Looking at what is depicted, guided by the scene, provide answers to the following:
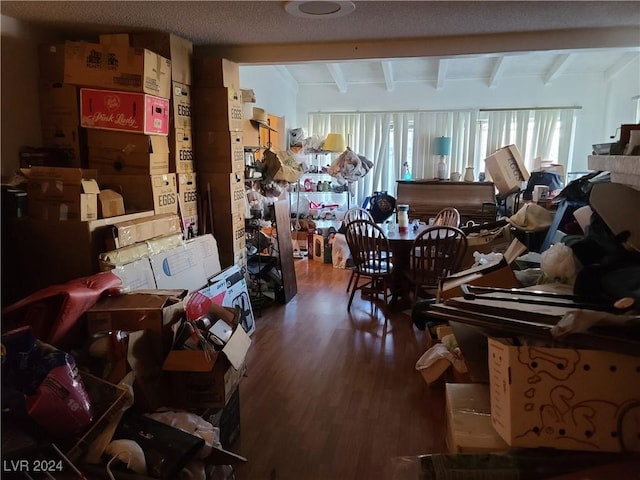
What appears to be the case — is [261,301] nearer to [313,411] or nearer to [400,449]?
[313,411]

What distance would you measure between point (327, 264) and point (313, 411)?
12.0 feet

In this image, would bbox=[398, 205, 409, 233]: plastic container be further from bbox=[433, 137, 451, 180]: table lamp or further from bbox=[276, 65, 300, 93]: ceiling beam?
bbox=[276, 65, 300, 93]: ceiling beam

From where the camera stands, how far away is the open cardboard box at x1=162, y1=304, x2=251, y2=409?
5.97 feet

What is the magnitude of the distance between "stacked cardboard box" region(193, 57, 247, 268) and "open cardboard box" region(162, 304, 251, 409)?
1744 mm

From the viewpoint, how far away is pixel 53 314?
74.5 inches

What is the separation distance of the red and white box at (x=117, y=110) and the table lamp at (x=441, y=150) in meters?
4.67

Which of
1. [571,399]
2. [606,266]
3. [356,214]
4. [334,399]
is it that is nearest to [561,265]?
[606,266]

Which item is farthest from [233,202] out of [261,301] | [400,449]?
[400,449]

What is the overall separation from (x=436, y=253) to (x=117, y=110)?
2.58 metres

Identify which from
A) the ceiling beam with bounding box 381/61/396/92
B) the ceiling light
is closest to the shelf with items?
the ceiling light

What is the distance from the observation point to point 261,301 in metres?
4.04

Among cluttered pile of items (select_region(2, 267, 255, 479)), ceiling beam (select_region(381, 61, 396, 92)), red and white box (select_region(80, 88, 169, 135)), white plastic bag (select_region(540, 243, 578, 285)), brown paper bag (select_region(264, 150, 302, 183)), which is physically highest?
ceiling beam (select_region(381, 61, 396, 92))

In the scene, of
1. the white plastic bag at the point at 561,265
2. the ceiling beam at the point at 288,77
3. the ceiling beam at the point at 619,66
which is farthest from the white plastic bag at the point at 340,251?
the ceiling beam at the point at 619,66

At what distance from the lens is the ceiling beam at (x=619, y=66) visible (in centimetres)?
512
